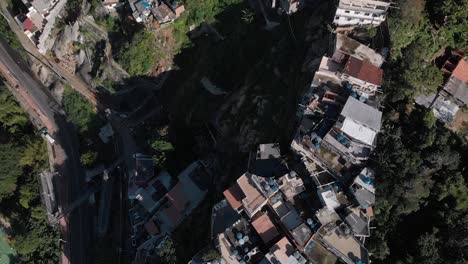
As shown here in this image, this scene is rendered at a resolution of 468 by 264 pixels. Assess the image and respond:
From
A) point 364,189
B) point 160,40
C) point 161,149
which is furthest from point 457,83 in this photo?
point 160,40

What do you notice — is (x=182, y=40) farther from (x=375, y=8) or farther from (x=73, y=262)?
(x=73, y=262)

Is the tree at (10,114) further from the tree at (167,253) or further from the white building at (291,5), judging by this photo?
the white building at (291,5)

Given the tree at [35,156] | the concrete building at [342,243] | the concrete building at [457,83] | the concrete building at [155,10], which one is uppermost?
the concrete building at [155,10]

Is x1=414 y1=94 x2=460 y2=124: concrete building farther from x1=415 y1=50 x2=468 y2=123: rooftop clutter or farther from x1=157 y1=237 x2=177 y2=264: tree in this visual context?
x1=157 y1=237 x2=177 y2=264: tree

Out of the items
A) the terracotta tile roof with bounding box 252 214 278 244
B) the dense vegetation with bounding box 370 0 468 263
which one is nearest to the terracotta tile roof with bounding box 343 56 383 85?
the dense vegetation with bounding box 370 0 468 263

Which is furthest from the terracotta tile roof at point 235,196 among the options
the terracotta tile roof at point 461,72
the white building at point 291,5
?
the terracotta tile roof at point 461,72
